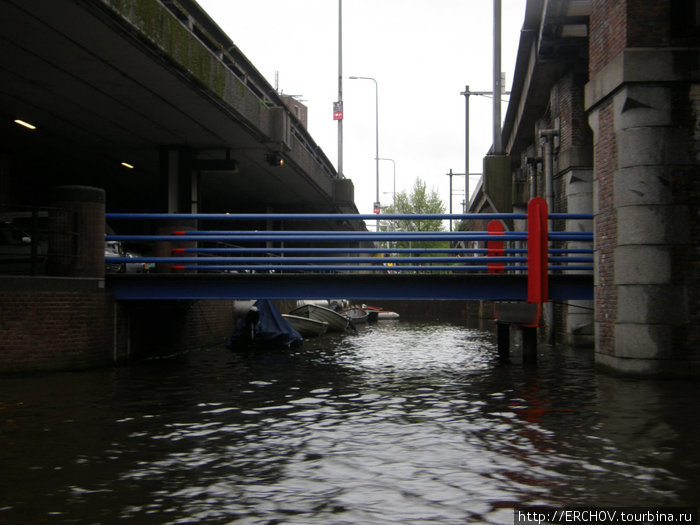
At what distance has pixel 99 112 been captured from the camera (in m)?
19.1

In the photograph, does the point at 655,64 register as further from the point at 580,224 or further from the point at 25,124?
the point at 25,124

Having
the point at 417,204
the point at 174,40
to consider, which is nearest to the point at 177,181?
the point at 174,40

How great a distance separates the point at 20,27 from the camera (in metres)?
13.1

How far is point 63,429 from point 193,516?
3952 mm

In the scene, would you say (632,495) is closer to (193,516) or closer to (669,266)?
(193,516)

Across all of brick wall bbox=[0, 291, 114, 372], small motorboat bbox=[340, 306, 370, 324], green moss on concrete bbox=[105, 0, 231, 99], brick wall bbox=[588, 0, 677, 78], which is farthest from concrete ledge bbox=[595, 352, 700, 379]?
small motorboat bbox=[340, 306, 370, 324]

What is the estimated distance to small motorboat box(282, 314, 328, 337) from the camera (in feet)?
88.1

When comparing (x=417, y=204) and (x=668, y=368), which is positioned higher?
(x=417, y=204)

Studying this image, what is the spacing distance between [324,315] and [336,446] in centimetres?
2190

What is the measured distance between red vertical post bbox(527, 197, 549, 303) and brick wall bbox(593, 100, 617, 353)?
93 centimetres

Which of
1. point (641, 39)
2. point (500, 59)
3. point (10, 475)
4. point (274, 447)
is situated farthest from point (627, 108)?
point (500, 59)

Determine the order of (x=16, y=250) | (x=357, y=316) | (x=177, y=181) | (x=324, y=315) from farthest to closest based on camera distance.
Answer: (x=357, y=316), (x=324, y=315), (x=177, y=181), (x=16, y=250)

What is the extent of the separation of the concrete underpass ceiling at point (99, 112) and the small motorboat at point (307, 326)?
517 cm

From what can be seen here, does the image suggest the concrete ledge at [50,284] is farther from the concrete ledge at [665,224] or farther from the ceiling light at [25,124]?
the concrete ledge at [665,224]
